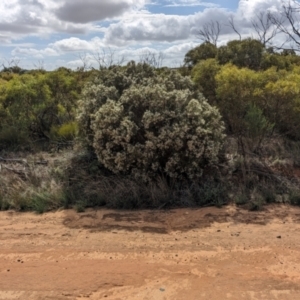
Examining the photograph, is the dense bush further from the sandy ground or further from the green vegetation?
the sandy ground

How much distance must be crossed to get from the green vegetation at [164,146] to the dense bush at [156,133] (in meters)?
0.02

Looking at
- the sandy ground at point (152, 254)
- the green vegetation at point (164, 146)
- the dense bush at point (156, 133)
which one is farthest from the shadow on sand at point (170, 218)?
the dense bush at point (156, 133)

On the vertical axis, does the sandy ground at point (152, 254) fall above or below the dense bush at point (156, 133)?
below

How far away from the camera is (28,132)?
13.2 meters

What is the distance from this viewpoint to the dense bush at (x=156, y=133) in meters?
8.91

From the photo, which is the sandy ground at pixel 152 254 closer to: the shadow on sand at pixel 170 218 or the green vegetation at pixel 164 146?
the shadow on sand at pixel 170 218

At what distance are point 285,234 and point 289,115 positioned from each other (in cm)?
467

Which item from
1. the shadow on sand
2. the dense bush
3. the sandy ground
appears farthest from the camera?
the dense bush

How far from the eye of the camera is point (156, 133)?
29.7 feet

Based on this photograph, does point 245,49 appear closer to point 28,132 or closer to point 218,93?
point 218,93

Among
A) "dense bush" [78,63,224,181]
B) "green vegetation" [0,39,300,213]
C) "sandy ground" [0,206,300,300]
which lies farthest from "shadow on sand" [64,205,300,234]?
"dense bush" [78,63,224,181]

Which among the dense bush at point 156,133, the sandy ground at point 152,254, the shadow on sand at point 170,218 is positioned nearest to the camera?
the sandy ground at point 152,254

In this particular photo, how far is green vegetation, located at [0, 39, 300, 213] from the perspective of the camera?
29.3 feet

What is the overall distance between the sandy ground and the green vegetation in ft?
1.82
